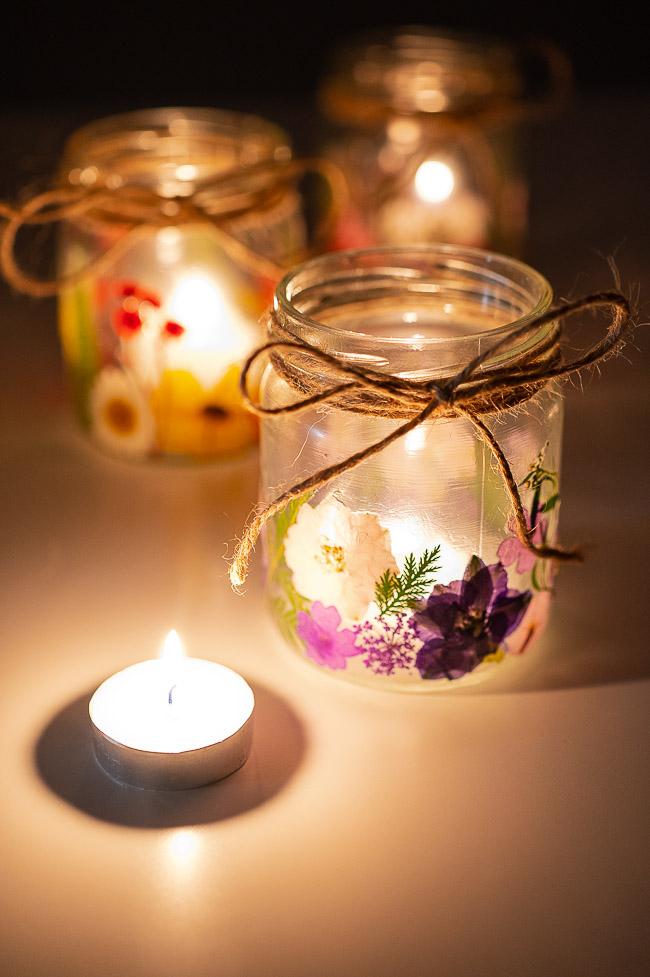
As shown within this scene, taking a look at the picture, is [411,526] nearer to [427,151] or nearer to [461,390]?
[461,390]

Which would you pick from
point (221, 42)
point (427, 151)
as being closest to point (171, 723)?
point (427, 151)

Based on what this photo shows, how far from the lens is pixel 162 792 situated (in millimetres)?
695

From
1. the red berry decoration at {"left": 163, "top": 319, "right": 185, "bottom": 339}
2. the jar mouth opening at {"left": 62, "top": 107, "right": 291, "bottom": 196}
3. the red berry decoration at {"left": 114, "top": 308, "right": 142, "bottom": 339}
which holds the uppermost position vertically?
the jar mouth opening at {"left": 62, "top": 107, "right": 291, "bottom": 196}

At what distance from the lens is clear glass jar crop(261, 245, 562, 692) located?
727 millimetres

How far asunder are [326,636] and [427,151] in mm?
637

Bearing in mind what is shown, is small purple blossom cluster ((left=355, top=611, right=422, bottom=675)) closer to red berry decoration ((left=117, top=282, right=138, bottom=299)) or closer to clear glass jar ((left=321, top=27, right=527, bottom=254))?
red berry decoration ((left=117, top=282, right=138, bottom=299))

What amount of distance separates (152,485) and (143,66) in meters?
1.25

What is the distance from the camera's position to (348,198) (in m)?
1.29

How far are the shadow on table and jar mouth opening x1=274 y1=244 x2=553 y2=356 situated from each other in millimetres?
240

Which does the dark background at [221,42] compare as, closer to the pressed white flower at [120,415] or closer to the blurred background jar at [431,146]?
the blurred background jar at [431,146]

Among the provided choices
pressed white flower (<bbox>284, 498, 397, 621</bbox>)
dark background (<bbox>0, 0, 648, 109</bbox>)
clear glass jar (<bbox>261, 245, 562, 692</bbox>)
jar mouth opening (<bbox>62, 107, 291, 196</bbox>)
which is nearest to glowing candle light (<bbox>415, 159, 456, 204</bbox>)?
jar mouth opening (<bbox>62, 107, 291, 196</bbox>)

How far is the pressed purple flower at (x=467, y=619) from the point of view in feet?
2.39

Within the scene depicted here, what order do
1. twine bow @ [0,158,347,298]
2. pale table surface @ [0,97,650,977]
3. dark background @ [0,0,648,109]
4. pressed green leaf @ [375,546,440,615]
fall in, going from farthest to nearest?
1. dark background @ [0,0,648,109]
2. twine bow @ [0,158,347,298]
3. pressed green leaf @ [375,546,440,615]
4. pale table surface @ [0,97,650,977]

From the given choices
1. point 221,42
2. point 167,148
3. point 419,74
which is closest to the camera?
point 167,148
